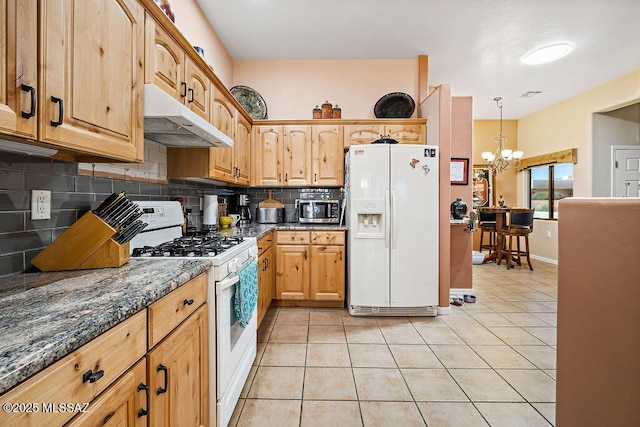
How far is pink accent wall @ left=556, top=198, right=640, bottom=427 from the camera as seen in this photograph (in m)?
0.95

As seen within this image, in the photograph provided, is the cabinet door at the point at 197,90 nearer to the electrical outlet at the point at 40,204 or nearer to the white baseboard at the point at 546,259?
the electrical outlet at the point at 40,204

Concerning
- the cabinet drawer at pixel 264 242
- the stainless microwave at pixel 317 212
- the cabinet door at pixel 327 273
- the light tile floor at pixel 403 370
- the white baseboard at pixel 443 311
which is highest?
the stainless microwave at pixel 317 212

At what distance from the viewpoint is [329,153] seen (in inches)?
137

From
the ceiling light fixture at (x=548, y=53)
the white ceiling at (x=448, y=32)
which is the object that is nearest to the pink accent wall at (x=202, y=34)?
the white ceiling at (x=448, y=32)

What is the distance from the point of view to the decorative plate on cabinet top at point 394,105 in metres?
3.63

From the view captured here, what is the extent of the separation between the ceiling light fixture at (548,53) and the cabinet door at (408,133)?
1645mm

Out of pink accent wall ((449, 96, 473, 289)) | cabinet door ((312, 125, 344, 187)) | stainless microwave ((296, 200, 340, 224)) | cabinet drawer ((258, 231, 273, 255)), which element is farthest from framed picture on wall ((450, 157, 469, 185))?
cabinet drawer ((258, 231, 273, 255))

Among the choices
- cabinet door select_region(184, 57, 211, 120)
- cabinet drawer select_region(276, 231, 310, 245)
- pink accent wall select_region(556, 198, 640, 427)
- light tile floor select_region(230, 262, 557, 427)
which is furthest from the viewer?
cabinet drawer select_region(276, 231, 310, 245)

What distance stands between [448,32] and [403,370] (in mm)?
3312

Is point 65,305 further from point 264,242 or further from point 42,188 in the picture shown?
point 264,242

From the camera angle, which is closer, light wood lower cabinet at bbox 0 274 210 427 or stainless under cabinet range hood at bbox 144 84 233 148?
light wood lower cabinet at bbox 0 274 210 427

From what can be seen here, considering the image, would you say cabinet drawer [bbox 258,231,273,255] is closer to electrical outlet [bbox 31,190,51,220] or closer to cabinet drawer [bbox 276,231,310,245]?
cabinet drawer [bbox 276,231,310,245]

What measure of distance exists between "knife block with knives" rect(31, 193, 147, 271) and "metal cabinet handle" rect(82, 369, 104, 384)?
637 mm

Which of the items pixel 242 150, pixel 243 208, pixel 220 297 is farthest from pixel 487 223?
pixel 220 297
